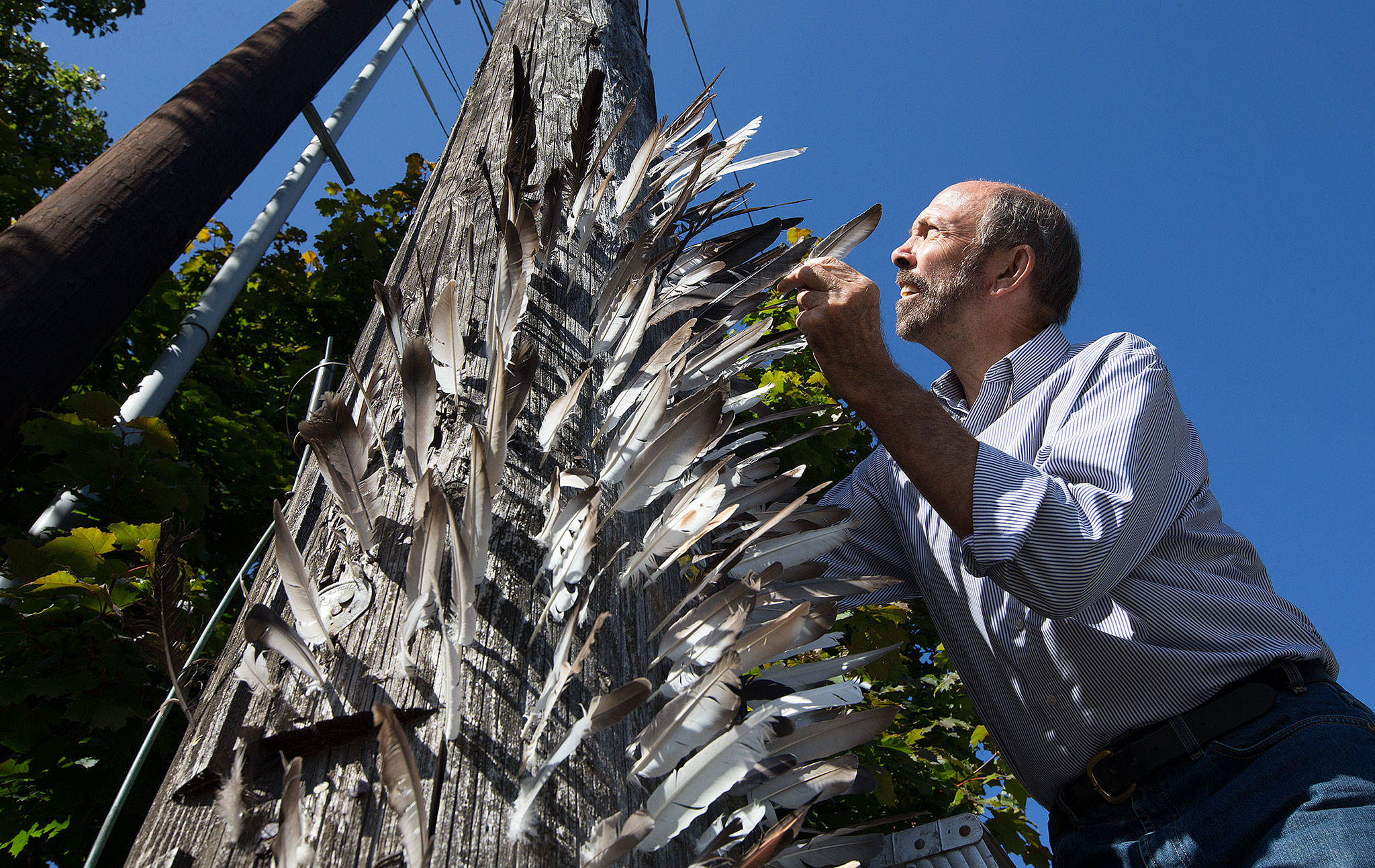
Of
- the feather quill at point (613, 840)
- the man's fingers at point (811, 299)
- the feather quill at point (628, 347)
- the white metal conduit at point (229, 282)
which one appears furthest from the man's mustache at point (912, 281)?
the white metal conduit at point (229, 282)

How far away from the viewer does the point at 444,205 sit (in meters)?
1.49

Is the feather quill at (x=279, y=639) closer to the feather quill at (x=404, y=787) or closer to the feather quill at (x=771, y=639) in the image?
the feather quill at (x=404, y=787)

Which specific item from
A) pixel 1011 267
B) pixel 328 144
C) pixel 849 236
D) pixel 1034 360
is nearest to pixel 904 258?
pixel 1011 267

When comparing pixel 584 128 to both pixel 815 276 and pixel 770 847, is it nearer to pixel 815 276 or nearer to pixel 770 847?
pixel 815 276

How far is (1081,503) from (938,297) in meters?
1.01

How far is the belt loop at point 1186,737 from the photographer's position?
1.38m

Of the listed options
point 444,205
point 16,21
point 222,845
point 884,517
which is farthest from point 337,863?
point 16,21

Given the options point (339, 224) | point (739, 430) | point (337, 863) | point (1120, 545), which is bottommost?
point (337, 863)

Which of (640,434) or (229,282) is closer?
(640,434)

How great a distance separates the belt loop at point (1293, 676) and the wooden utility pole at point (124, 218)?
7.37 ft

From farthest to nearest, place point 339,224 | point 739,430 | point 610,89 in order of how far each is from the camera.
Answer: point 339,224, point 610,89, point 739,430

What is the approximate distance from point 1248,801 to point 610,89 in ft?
6.42

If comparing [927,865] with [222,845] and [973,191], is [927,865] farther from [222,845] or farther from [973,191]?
[973,191]

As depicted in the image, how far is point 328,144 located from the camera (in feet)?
15.3
